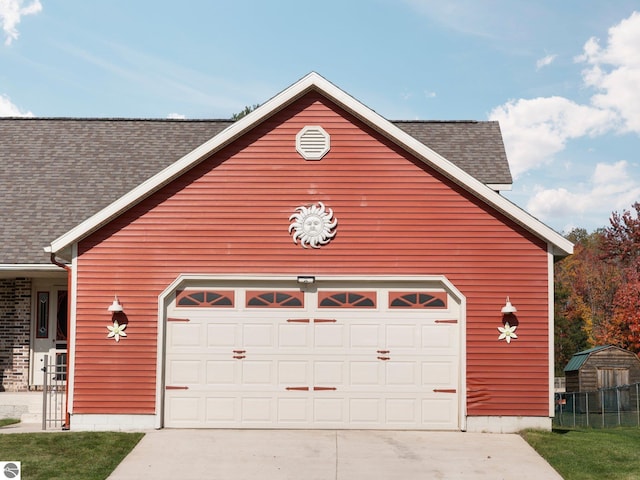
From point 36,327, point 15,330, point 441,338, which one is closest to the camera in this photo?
point 441,338

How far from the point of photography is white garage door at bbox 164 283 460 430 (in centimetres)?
1412

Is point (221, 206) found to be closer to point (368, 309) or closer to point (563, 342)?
point (368, 309)

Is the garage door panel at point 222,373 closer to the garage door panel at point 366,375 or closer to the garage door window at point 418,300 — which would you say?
the garage door panel at point 366,375

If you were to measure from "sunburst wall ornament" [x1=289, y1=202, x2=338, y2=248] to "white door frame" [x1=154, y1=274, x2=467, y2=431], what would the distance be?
2.17ft

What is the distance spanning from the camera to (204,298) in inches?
564

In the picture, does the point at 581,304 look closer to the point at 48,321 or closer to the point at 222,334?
the point at 48,321

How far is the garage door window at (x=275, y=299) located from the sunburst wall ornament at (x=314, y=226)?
3.11 feet

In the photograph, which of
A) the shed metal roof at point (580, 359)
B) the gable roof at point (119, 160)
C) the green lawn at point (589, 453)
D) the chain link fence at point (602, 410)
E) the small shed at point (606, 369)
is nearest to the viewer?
the green lawn at point (589, 453)

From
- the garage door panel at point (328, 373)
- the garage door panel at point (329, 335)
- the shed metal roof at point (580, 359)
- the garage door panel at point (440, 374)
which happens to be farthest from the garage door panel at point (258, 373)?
the shed metal roof at point (580, 359)

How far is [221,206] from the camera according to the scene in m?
14.3

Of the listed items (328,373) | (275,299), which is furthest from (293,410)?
(275,299)

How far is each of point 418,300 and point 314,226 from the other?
235 cm

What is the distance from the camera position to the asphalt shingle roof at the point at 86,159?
17.7m

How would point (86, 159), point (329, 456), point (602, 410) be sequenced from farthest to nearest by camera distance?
point (86, 159), point (602, 410), point (329, 456)
